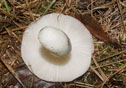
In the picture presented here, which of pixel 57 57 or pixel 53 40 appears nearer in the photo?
pixel 53 40

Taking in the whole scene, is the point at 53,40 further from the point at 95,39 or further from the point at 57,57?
the point at 95,39

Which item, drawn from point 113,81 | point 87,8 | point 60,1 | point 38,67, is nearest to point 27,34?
point 38,67

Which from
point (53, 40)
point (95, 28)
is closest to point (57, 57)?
point (53, 40)

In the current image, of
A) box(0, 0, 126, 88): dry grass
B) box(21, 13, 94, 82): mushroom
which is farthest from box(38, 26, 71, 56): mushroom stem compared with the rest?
box(0, 0, 126, 88): dry grass

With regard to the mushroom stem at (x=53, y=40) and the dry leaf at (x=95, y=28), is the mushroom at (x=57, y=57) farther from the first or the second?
the mushroom stem at (x=53, y=40)

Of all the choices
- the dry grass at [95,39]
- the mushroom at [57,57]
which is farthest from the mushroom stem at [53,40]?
the dry grass at [95,39]

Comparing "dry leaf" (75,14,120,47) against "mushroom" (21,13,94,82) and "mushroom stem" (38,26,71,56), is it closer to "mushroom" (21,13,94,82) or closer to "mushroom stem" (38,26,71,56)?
"mushroom" (21,13,94,82)
